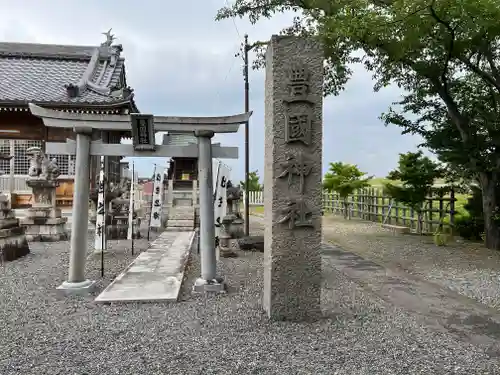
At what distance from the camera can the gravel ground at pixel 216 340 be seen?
3318 mm

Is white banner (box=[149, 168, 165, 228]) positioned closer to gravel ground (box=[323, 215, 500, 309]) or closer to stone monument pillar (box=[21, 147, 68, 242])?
stone monument pillar (box=[21, 147, 68, 242])

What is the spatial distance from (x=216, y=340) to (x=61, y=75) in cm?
1634

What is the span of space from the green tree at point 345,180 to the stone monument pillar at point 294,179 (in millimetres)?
17346

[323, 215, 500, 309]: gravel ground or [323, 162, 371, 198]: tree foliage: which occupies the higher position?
[323, 162, 371, 198]: tree foliage

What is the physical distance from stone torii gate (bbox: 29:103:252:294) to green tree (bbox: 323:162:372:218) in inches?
629

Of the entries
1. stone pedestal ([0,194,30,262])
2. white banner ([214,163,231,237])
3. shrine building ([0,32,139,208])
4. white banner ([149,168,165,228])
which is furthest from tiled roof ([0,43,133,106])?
white banner ([214,163,231,237])

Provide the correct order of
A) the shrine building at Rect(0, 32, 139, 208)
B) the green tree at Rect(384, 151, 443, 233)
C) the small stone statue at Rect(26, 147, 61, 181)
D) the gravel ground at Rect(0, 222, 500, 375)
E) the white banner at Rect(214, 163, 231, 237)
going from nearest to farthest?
the gravel ground at Rect(0, 222, 500, 375), the white banner at Rect(214, 163, 231, 237), the small stone statue at Rect(26, 147, 61, 181), the green tree at Rect(384, 151, 443, 233), the shrine building at Rect(0, 32, 139, 208)

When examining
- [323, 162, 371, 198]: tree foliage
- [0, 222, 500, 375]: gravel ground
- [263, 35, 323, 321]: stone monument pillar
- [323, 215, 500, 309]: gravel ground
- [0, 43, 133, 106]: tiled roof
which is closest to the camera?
[0, 222, 500, 375]: gravel ground

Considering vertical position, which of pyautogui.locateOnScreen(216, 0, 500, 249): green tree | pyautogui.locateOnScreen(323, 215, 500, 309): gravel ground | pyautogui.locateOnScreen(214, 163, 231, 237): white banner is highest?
pyautogui.locateOnScreen(216, 0, 500, 249): green tree

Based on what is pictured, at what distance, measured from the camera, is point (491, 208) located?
10.5 m

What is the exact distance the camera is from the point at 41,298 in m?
5.54

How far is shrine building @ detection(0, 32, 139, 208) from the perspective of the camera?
13.7 m

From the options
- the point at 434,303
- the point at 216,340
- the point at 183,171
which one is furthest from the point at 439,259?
the point at 183,171

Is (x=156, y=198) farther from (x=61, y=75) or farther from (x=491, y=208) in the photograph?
(x=491, y=208)
